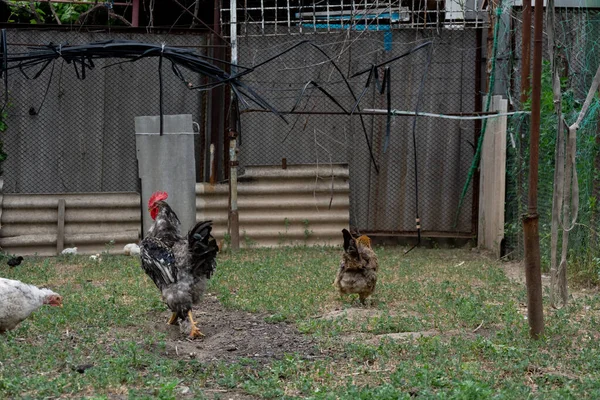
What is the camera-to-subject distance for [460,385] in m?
4.77

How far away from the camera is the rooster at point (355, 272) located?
7.90 metres

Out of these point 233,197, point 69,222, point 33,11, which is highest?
point 33,11

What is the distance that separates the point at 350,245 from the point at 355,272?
0.28m

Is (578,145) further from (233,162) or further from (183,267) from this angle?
(233,162)

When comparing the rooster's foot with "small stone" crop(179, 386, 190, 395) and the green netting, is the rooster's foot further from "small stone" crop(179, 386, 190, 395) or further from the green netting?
the green netting

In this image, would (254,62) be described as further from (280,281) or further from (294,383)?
(294,383)

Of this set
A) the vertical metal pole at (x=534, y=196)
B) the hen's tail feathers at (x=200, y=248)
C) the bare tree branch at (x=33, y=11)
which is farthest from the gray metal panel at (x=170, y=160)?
the vertical metal pole at (x=534, y=196)

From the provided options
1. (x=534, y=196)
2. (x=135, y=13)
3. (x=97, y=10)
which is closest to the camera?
(x=534, y=196)

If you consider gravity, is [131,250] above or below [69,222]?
below

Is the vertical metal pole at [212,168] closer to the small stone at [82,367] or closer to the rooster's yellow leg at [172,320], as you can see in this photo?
the rooster's yellow leg at [172,320]

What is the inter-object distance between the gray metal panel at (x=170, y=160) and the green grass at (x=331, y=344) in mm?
2551

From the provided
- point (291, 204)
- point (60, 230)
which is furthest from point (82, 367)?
point (291, 204)

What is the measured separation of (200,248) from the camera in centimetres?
696

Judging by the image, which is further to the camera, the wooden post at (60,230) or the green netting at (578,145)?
the wooden post at (60,230)
